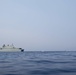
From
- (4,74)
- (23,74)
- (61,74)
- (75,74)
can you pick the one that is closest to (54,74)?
(61,74)

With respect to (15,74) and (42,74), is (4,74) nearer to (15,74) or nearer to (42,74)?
(15,74)

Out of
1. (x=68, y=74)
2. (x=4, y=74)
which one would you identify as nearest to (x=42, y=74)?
(x=68, y=74)

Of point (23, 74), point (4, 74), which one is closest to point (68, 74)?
point (23, 74)

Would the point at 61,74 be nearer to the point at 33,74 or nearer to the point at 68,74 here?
the point at 68,74

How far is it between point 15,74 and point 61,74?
14.0 ft

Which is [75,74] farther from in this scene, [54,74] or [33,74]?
[33,74]

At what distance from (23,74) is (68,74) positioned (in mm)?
4182

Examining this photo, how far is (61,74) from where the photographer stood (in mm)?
15500

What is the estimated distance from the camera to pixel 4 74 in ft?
51.7

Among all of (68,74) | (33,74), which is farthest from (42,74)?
(68,74)

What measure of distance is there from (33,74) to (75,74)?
12.7 ft

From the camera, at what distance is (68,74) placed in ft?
→ 50.8

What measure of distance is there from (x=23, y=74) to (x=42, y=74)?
179 centimetres

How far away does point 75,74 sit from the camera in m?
15.4
